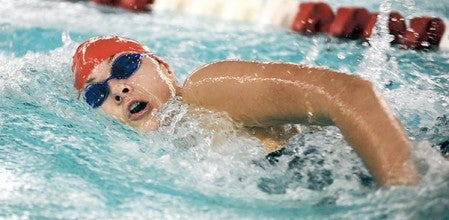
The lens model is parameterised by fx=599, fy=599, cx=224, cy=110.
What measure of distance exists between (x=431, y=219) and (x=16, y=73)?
233cm

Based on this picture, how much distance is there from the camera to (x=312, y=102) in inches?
61.8

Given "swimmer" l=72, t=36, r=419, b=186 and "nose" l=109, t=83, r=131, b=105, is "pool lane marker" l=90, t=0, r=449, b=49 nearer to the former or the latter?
"swimmer" l=72, t=36, r=419, b=186

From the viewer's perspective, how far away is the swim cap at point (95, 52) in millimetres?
2180

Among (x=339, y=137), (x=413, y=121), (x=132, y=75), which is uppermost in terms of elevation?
(x=132, y=75)

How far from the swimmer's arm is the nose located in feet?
0.76

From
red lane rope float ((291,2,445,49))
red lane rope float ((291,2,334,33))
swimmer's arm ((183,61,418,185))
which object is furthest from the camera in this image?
red lane rope float ((291,2,334,33))

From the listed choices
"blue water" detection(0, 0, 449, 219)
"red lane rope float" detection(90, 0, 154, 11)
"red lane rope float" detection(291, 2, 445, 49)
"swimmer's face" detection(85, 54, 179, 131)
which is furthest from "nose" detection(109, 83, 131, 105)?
"red lane rope float" detection(90, 0, 154, 11)

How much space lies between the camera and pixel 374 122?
1427 millimetres

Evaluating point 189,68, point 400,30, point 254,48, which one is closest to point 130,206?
point 189,68

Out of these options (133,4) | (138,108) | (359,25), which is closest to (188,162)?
(138,108)

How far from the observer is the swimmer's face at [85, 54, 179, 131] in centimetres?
199

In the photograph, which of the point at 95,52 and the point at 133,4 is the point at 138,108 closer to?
the point at 95,52

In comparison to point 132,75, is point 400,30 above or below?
below

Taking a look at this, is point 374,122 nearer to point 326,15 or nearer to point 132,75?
point 132,75
